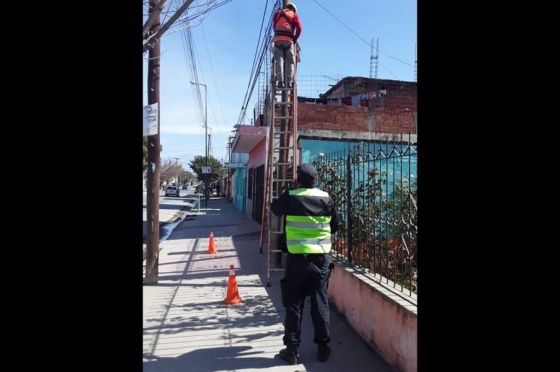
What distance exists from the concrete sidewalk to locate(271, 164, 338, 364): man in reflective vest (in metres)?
0.28

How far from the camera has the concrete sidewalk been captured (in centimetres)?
384

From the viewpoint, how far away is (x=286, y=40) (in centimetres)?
730

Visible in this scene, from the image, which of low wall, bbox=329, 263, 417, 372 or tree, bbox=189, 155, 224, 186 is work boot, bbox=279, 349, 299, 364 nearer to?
low wall, bbox=329, 263, 417, 372

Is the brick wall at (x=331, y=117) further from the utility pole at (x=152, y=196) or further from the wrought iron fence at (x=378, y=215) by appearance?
the utility pole at (x=152, y=196)

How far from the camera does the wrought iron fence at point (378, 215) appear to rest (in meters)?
4.18

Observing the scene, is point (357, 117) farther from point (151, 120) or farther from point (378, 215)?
point (378, 215)

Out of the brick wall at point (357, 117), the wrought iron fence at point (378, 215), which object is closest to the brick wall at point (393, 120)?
the brick wall at point (357, 117)

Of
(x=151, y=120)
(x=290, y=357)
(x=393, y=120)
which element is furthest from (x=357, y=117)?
(x=290, y=357)

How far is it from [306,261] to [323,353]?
35.4 inches

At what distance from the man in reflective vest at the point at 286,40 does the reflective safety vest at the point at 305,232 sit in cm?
396

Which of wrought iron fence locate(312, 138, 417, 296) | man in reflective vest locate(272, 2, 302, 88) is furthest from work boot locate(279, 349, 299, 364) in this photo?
man in reflective vest locate(272, 2, 302, 88)
